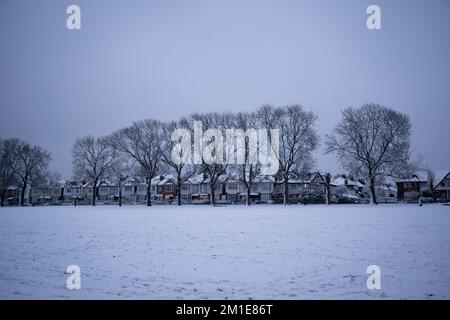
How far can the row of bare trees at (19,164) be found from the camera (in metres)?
79.9

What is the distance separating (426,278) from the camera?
963cm

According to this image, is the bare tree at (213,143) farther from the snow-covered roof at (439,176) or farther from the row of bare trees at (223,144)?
the snow-covered roof at (439,176)

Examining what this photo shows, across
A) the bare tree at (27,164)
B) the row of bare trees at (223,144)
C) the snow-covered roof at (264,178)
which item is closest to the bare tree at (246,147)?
the row of bare trees at (223,144)

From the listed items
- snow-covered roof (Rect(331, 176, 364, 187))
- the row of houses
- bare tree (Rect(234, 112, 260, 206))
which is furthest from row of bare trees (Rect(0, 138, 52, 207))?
snow-covered roof (Rect(331, 176, 364, 187))

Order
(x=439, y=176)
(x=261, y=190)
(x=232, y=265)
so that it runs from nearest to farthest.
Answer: (x=232, y=265)
(x=439, y=176)
(x=261, y=190)

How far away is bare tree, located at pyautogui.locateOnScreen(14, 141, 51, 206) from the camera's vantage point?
82.3 m

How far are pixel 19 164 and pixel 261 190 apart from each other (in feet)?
222

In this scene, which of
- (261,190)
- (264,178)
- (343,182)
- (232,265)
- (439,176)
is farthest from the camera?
(343,182)

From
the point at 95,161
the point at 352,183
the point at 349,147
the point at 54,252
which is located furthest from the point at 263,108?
the point at 352,183

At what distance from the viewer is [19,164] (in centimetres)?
8300

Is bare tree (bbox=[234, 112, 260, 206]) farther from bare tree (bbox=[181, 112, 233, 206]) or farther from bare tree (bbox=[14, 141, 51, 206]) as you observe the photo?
bare tree (bbox=[14, 141, 51, 206])

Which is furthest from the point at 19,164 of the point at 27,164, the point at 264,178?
the point at 264,178

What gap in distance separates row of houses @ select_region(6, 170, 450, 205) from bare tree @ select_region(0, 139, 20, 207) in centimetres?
1989

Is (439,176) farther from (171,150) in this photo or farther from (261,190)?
(171,150)
